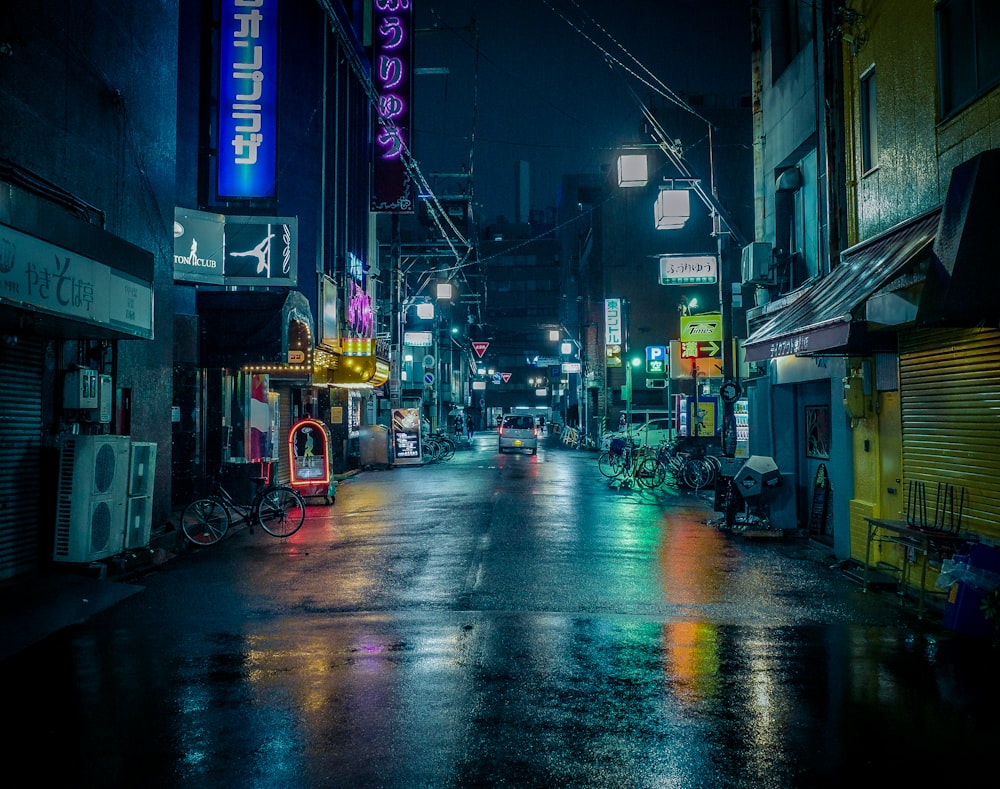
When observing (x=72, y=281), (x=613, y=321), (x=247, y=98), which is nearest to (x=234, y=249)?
(x=247, y=98)

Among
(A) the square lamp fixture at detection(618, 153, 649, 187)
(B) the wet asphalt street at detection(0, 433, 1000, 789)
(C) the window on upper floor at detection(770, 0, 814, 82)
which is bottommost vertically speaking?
(B) the wet asphalt street at detection(0, 433, 1000, 789)

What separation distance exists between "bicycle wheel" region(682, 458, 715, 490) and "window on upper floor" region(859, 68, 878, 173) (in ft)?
43.3

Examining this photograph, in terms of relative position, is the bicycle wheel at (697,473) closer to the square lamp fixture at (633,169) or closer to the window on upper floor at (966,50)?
the square lamp fixture at (633,169)

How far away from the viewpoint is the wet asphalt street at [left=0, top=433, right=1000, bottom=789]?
4836 mm

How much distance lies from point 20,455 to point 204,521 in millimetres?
3977

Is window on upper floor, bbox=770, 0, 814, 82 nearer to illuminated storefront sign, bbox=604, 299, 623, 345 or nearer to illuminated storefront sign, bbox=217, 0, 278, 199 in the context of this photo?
illuminated storefront sign, bbox=217, 0, 278, 199

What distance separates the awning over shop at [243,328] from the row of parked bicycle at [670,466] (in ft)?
39.9

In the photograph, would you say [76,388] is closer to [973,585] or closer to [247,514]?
[247,514]

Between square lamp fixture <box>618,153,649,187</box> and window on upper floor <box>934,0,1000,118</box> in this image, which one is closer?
window on upper floor <box>934,0,1000,118</box>

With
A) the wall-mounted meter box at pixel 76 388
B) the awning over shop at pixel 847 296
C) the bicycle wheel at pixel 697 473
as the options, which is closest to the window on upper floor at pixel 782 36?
the awning over shop at pixel 847 296

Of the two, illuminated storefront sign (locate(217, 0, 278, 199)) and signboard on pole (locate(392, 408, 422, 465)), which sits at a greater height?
illuminated storefront sign (locate(217, 0, 278, 199))

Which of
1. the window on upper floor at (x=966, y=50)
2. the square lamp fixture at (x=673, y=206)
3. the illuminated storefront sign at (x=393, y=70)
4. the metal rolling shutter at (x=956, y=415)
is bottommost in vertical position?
the metal rolling shutter at (x=956, y=415)

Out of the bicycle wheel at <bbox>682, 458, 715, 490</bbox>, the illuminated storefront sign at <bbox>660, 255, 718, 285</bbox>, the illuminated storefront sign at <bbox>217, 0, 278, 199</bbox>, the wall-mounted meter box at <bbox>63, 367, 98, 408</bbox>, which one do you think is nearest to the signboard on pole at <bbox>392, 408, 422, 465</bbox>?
the illuminated storefront sign at <bbox>660, 255, 718, 285</bbox>

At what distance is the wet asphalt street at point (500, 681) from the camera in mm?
4836
